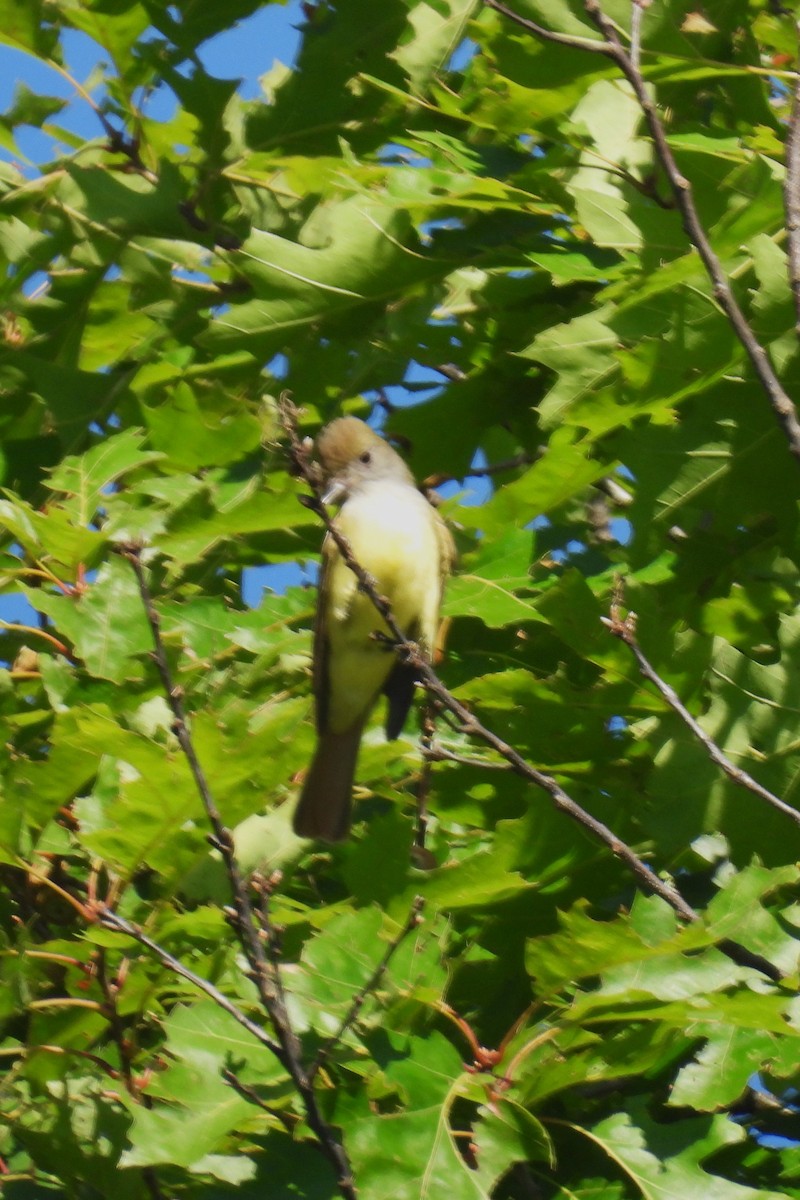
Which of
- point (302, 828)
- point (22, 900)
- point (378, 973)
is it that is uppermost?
point (378, 973)

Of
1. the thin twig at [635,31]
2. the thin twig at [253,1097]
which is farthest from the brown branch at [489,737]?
the thin twig at [635,31]

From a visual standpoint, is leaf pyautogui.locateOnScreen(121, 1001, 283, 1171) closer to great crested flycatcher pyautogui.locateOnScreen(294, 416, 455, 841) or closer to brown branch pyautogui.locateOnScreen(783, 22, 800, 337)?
great crested flycatcher pyautogui.locateOnScreen(294, 416, 455, 841)

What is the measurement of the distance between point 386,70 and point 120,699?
224cm

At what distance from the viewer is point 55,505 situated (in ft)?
16.0

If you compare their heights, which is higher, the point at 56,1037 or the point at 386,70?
the point at 386,70

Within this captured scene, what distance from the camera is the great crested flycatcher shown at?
16.0ft

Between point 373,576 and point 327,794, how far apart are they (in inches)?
28.4

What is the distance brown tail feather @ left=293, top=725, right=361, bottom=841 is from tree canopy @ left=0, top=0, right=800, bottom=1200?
0.08 metres

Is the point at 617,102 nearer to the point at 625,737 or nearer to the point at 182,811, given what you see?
the point at 625,737

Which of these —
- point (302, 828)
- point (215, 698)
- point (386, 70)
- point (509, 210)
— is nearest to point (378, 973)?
point (302, 828)

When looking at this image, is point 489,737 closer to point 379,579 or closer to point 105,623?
point 105,623

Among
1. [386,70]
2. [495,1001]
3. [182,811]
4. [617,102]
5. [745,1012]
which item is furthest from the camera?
[386,70]

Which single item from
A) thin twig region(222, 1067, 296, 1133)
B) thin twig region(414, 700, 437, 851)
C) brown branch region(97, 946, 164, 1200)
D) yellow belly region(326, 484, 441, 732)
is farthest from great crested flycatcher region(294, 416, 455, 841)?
thin twig region(222, 1067, 296, 1133)

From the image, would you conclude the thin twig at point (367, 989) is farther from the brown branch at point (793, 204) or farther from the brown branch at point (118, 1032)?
the brown branch at point (793, 204)
